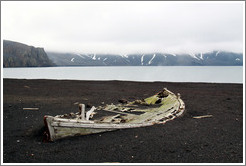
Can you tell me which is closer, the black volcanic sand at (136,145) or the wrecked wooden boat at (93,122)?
the black volcanic sand at (136,145)

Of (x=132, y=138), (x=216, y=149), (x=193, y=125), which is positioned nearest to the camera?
(x=216, y=149)

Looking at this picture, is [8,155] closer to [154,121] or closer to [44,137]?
[44,137]

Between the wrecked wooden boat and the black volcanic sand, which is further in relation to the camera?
the wrecked wooden boat

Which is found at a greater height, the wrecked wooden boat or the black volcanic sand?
the wrecked wooden boat

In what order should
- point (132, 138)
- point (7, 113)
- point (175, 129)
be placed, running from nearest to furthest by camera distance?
1. point (132, 138)
2. point (175, 129)
3. point (7, 113)

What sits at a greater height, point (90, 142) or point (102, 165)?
point (102, 165)

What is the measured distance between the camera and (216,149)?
29.3ft

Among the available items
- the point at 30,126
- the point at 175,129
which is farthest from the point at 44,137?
the point at 175,129

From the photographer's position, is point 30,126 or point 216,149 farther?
point 30,126

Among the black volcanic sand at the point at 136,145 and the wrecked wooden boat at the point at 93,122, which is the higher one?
the wrecked wooden boat at the point at 93,122

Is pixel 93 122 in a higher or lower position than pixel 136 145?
higher

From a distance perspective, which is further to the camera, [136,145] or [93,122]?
[93,122]

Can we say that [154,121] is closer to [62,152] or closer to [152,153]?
[152,153]

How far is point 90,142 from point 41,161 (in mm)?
2244
